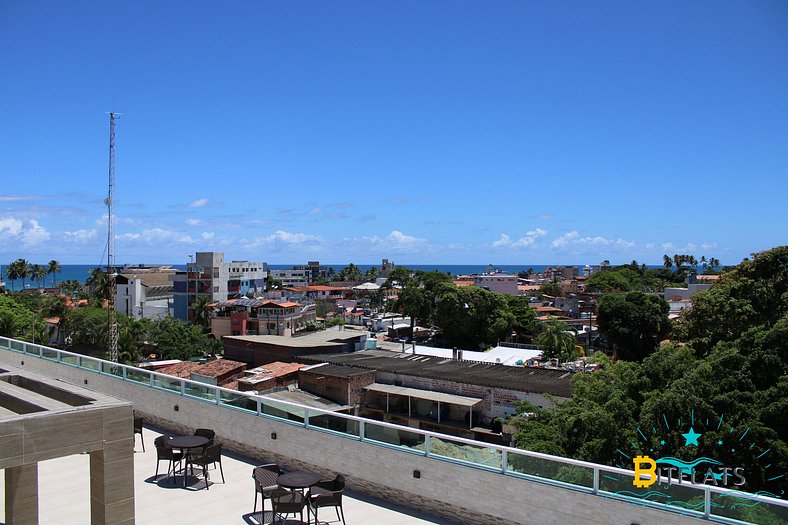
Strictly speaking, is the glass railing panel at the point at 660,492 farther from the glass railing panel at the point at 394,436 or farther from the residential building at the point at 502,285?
the residential building at the point at 502,285

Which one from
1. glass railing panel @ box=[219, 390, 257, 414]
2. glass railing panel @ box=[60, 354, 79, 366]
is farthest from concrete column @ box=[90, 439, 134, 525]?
glass railing panel @ box=[60, 354, 79, 366]

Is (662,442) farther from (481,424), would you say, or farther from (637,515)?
(481,424)

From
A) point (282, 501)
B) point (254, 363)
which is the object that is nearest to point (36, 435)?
point (282, 501)

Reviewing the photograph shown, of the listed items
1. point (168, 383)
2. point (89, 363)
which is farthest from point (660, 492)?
point (89, 363)

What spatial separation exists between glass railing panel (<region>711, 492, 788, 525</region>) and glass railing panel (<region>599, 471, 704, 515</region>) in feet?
0.55

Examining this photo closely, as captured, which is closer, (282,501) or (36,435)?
(36,435)

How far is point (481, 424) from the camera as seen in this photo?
2738cm

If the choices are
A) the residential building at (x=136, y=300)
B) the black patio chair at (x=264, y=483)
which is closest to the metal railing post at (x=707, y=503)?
the black patio chair at (x=264, y=483)

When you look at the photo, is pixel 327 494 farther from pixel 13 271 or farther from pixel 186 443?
pixel 13 271

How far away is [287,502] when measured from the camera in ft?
24.4

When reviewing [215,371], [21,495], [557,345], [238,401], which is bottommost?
[215,371]

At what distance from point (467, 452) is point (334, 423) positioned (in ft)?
8.03

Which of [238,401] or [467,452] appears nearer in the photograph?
[467,452]

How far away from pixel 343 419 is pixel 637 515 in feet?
15.2
